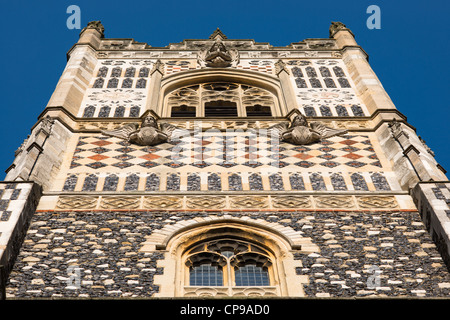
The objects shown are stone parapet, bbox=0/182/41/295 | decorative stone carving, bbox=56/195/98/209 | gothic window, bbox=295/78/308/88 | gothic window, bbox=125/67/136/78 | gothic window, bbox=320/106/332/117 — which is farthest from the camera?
gothic window, bbox=125/67/136/78

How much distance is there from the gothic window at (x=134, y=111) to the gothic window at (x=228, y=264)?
615 cm

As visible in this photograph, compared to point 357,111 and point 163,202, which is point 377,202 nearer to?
point 163,202

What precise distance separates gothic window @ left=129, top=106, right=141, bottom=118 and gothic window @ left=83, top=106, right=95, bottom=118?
91 centimetres

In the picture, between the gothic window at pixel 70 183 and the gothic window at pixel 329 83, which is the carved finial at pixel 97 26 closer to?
the gothic window at pixel 329 83

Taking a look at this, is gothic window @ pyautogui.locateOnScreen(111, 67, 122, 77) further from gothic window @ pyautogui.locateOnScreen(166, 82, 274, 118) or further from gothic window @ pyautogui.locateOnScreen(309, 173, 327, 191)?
gothic window @ pyautogui.locateOnScreen(309, 173, 327, 191)

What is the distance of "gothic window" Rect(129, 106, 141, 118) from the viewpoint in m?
18.4

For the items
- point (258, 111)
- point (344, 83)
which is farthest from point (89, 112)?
point (344, 83)

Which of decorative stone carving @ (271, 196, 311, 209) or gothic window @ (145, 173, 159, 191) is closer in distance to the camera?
decorative stone carving @ (271, 196, 311, 209)

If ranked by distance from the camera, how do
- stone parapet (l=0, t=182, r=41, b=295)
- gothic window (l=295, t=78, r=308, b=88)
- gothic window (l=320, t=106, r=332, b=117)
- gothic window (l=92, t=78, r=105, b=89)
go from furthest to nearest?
gothic window (l=295, t=78, r=308, b=88), gothic window (l=92, t=78, r=105, b=89), gothic window (l=320, t=106, r=332, b=117), stone parapet (l=0, t=182, r=41, b=295)

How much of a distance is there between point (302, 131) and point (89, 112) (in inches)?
203

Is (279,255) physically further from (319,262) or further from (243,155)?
(243,155)

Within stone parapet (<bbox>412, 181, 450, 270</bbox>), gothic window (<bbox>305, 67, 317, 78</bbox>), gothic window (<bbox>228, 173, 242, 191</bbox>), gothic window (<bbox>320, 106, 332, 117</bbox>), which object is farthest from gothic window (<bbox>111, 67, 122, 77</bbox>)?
stone parapet (<bbox>412, 181, 450, 270</bbox>)

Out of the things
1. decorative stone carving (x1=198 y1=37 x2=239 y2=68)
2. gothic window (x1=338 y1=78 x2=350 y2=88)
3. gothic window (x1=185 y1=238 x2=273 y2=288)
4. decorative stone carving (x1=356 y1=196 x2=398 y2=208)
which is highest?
decorative stone carving (x1=198 y1=37 x2=239 y2=68)

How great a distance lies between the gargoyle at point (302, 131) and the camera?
656 inches
